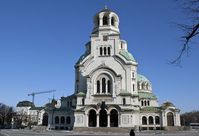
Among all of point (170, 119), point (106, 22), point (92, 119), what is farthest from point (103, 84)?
point (170, 119)

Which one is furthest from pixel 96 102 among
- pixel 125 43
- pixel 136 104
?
pixel 125 43

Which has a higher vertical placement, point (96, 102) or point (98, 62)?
point (98, 62)

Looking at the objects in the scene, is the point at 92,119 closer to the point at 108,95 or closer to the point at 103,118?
the point at 103,118

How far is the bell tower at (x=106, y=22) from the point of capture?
70.1 metres

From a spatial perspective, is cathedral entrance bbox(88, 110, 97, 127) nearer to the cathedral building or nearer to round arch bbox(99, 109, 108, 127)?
the cathedral building

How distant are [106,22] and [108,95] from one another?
64.1ft

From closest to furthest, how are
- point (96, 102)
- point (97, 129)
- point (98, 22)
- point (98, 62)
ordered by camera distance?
point (97, 129) < point (96, 102) < point (98, 62) < point (98, 22)

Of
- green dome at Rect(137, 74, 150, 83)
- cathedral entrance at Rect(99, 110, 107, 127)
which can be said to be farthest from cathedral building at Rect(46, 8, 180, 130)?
green dome at Rect(137, 74, 150, 83)

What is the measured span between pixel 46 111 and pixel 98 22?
83.5 feet

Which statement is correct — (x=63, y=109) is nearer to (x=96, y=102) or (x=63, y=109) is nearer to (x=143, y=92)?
(x=96, y=102)

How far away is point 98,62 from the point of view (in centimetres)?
6656

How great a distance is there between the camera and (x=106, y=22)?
71.6 m

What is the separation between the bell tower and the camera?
230ft

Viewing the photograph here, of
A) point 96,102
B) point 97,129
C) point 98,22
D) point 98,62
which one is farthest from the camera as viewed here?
point 98,22
